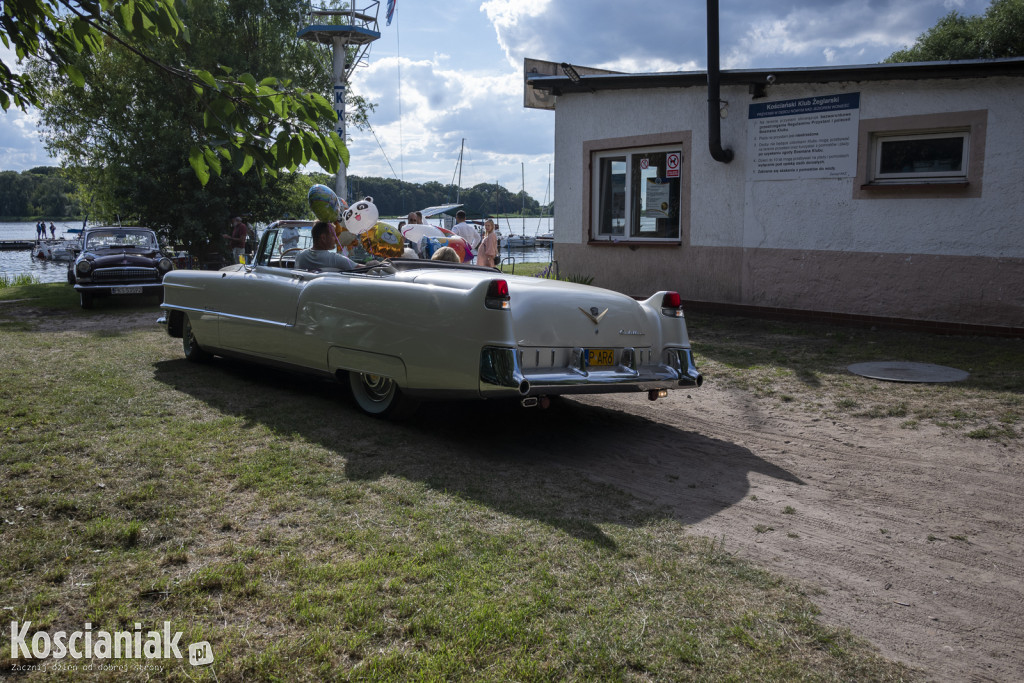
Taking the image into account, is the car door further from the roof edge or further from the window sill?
the roof edge

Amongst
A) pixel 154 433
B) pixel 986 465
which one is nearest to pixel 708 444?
pixel 986 465

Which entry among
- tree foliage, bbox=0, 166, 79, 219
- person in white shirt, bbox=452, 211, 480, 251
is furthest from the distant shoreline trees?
person in white shirt, bbox=452, 211, 480, 251

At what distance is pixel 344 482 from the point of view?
446 cm

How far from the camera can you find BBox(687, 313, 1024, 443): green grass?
6113 millimetres

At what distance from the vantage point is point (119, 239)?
1670cm

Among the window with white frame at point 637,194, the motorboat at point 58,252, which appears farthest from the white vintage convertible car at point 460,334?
the motorboat at point 58,252

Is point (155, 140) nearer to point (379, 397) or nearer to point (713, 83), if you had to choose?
point (713, 83)

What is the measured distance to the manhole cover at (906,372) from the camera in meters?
7.20

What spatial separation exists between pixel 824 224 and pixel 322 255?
7067 millimetres

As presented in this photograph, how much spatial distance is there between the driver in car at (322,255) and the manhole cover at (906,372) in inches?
193

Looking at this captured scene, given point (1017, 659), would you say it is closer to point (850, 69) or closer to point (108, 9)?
point (108, 9)

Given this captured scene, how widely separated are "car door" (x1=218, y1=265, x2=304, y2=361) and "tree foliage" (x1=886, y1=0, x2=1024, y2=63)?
113 ft

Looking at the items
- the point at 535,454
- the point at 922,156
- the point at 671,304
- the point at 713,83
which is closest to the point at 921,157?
the point at 922,156

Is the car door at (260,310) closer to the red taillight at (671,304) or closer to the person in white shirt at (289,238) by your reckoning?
the person in white shirt at (289,238)
